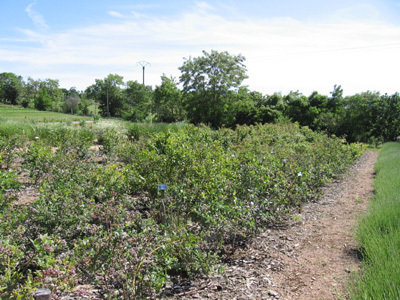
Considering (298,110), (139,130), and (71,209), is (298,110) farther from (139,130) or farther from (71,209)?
(71,209)

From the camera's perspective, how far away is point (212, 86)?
82.7 feet

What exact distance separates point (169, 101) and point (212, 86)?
26.0 ft

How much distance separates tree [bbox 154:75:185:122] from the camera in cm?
3166

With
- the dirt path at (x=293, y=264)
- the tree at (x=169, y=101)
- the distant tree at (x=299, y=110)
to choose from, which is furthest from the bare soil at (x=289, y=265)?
the tree at (x=169, y=101)

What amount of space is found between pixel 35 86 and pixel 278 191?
75.3 meters

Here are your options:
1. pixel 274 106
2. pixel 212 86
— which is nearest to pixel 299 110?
pixel 274 106

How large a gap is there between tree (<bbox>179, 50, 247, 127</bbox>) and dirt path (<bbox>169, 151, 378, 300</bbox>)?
20.3 metres

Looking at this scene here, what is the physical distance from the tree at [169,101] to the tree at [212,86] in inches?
236

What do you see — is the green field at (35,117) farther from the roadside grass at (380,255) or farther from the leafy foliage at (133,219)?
the roadside grass at (380,255)

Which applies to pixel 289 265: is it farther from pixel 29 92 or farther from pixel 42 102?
pixel 29 92

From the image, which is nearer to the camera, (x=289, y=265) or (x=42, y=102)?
(x=289, y=265)

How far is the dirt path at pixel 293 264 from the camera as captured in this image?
106 inches

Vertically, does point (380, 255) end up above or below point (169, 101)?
below

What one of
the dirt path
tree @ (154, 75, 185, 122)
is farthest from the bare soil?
tree @ (154, 75, 185, 122)
